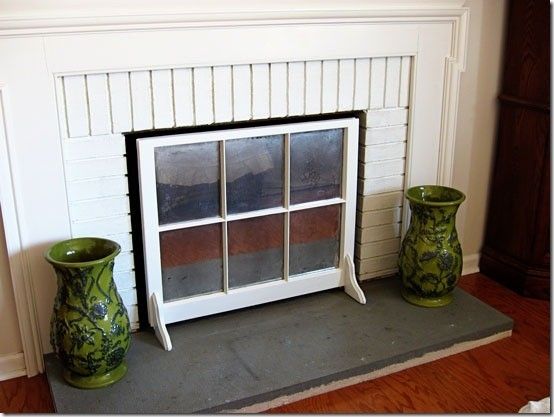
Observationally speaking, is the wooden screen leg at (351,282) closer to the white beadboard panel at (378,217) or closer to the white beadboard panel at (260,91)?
the white beadboard panel at (378,217)

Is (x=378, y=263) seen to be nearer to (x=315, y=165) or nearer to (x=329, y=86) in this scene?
(x=315, y=165)

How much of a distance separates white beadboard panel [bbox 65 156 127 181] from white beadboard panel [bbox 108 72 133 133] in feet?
0.31

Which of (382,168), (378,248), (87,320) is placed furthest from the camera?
(378,248)

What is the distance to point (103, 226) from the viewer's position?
2053 mm

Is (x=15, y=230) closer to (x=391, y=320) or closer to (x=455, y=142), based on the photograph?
(x=391, y=320)

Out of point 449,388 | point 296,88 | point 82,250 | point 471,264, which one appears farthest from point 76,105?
point 471,264

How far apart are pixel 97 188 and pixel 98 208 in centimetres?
6

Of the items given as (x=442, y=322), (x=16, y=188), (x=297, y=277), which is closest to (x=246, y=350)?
(x=297, y=277)

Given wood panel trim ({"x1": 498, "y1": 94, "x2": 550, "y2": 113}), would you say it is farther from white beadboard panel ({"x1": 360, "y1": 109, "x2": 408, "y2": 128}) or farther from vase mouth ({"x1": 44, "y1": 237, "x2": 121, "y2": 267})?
vase mouth ({"x1": 44, "y1": 237, "x2": 121, "y2": 267})

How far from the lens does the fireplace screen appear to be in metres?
2.10

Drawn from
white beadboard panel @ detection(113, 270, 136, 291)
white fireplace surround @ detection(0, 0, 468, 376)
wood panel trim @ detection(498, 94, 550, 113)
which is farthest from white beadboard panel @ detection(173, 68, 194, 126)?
wood panel trim @ detection(498, 94, 550, 113)

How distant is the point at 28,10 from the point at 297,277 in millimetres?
1187

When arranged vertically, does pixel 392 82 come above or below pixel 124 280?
above

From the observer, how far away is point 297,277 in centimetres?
238
